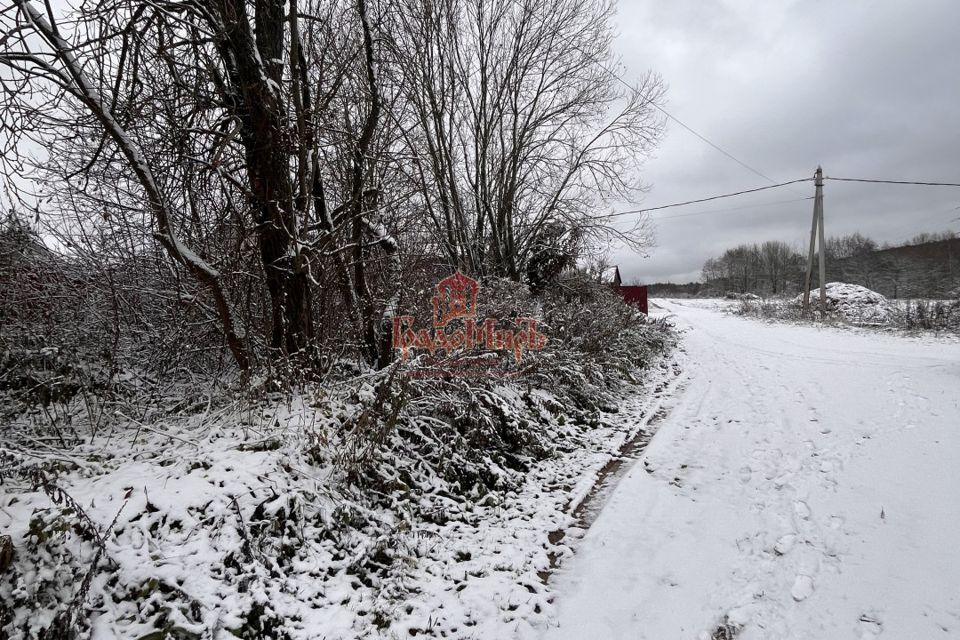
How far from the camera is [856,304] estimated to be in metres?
19.7

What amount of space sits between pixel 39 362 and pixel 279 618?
3.90 metres

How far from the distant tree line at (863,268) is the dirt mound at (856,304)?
105 inches

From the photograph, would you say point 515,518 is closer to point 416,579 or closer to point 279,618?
point 416,579

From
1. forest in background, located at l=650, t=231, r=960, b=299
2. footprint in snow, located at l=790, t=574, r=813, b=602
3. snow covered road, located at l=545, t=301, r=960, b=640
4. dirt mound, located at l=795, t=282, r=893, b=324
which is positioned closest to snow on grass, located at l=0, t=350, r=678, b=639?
snow covered road, located at l=545, t=301, r=960, b=640

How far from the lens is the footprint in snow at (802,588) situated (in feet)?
8.56

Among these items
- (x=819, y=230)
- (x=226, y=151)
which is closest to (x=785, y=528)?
(x=226, y=151)

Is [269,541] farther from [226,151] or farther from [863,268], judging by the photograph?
[863,268]

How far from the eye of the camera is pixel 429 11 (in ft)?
24.8

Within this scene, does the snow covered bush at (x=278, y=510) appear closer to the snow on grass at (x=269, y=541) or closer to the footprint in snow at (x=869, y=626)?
the snow on grass at (x=269, y=541)

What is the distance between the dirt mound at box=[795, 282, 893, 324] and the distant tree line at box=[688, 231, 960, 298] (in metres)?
2.66

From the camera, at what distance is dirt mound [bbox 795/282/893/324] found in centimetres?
1657

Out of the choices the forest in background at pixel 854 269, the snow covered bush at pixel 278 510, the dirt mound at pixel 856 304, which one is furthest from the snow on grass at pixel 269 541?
the forest in background at pixel 854 269

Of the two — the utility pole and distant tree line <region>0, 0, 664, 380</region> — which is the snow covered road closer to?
distant tree line <region>0, 0, 664, 380</region>

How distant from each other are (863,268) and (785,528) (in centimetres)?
5331
